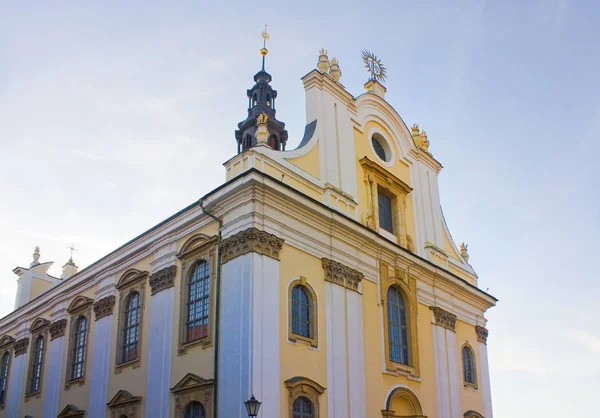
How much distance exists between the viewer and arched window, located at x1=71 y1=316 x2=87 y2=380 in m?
25.0

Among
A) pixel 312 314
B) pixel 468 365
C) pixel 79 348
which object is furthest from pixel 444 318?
pixel 79 348

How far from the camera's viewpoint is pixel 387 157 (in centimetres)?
2630

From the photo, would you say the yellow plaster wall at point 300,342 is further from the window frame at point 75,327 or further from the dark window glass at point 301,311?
the window frame at point 75,327

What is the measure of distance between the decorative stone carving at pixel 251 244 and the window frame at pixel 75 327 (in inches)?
327

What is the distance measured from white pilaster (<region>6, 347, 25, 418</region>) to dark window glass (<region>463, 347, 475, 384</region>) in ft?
56.5

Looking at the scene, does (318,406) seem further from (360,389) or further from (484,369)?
(484,369)

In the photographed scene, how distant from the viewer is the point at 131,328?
22812 mm

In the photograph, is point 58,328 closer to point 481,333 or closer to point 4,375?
point 4,375

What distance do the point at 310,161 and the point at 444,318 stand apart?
25.9 feet

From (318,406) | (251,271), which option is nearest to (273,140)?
(251,271)

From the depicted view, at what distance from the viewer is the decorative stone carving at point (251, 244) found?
18.6 metres

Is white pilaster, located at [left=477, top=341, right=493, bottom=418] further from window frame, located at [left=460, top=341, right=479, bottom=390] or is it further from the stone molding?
the stone molding

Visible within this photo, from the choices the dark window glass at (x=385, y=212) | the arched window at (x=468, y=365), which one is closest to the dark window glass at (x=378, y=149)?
the dark window glass at (x=385, y=212)

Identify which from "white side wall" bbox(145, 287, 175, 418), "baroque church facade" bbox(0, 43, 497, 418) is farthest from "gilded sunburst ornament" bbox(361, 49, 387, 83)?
"white side wall" bbox(145, 287, 175, 418)
